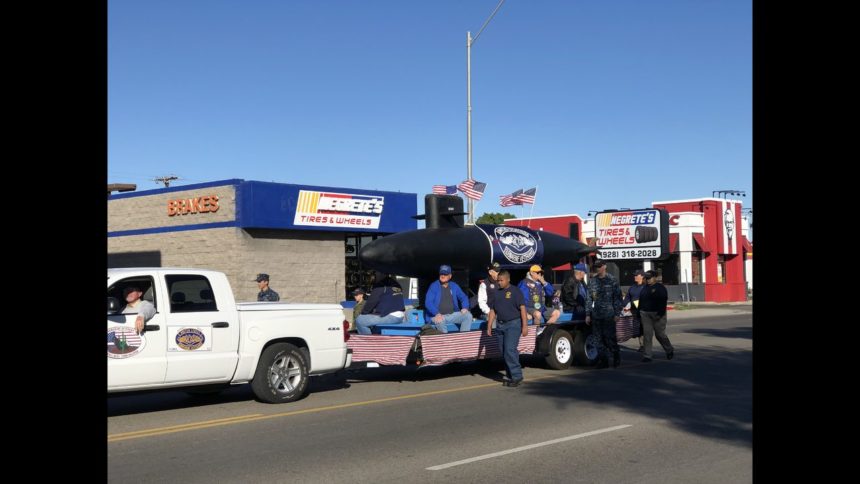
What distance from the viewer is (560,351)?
16391mm

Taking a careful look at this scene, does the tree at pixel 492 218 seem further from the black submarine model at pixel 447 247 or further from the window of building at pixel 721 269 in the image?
the black submarine model at pixel 447 247

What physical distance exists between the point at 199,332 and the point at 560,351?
742 cm

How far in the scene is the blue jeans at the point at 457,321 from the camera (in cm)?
1493

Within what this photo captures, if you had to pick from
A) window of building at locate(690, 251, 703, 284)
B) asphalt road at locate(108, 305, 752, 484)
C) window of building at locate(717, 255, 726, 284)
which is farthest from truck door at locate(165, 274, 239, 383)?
window of building at locate(717, 255, 726, 284)

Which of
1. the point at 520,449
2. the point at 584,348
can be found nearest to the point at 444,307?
the point at 584,348

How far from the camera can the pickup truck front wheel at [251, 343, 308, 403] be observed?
12.1 meters

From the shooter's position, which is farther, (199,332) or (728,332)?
(728,332)

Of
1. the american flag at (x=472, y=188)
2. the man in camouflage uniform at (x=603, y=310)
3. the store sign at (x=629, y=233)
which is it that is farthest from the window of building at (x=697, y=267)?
the man in camouflage uniform at (x=603, y=310)

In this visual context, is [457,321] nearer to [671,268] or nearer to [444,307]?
[444,307]

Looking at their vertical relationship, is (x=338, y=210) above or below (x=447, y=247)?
above
